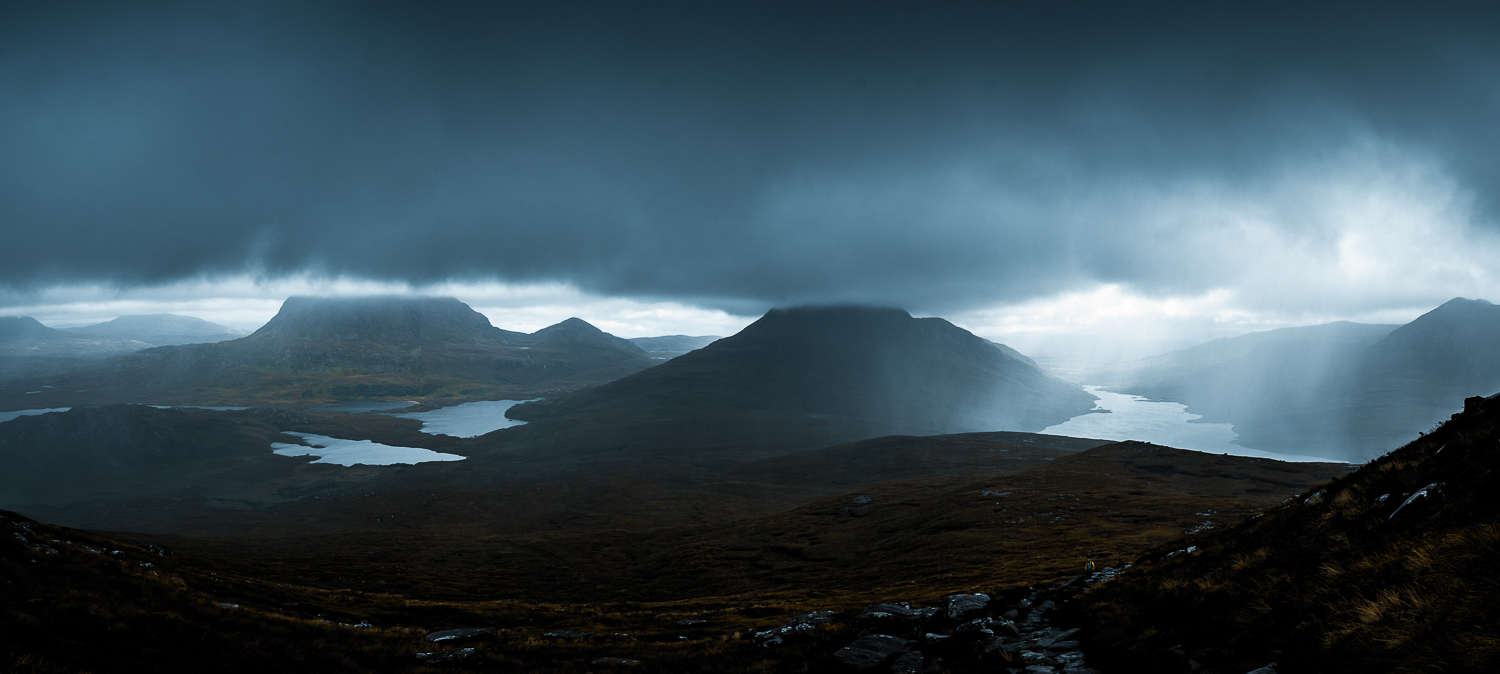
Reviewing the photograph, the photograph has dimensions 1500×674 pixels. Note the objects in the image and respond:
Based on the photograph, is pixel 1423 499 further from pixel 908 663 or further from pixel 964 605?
pixel 964 605

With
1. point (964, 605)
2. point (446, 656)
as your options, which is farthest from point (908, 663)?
point (446, 656)

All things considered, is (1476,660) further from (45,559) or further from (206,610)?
(45,559)

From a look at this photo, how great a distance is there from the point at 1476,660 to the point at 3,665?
99.4 feet

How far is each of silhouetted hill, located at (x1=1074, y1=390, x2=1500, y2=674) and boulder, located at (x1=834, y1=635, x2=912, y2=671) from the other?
6.06m

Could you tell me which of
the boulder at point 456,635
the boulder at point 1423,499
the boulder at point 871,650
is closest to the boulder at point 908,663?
the boulder at point 871,650

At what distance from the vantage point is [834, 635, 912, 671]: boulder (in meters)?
19.0

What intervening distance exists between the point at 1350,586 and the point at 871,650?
12.9 meters

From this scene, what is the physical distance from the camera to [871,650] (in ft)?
65.5

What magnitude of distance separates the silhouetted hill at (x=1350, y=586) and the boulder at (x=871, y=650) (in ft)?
19.9

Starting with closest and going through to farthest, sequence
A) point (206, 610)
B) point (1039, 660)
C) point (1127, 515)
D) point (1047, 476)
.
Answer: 1. point (1039, 660)
2. point (206, 610)
3. point (1127, 515)
4. point (1047, 476)

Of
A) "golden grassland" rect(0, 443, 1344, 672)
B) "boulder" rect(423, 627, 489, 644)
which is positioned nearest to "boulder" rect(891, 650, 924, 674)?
"golden grassland" rect(0, 443, 1344, 672)

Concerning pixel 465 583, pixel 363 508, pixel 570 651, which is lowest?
pixel 363 508

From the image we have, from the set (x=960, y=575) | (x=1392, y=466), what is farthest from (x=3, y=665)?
(x=960, y=575)

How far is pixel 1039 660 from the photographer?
16.1 metres
